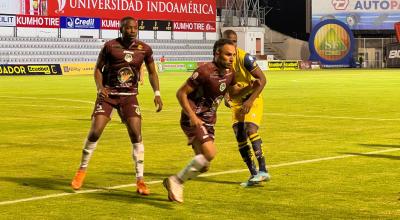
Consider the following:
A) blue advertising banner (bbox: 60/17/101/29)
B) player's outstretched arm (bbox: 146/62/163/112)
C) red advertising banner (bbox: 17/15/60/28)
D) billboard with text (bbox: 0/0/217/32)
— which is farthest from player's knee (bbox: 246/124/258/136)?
blue advertising banner (bbox: 60/17/101/29)

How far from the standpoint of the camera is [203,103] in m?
10.3

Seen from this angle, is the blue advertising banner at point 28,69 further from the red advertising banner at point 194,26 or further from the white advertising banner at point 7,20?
the red advertising banner at point 194,26

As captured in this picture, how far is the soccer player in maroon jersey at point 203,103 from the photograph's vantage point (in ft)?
32.6

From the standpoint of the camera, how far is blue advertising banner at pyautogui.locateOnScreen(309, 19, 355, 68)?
90812 millimetres

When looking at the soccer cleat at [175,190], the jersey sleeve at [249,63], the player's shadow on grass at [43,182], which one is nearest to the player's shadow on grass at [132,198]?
the soccer cleat at [175,190]

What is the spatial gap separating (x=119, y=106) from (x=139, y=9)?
77409 millimetres

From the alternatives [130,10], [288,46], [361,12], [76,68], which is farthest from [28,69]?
[361,12]

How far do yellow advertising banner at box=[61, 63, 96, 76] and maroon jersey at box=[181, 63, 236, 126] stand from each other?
2412 inches

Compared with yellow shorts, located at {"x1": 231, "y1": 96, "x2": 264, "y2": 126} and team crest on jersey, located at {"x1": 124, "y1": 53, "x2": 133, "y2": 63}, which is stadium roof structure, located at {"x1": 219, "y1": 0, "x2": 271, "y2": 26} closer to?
yellow shorts, located at {"x1": 231, "y1": 96, "x2": 264, "y2": 126}

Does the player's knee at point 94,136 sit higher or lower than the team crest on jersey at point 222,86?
lower

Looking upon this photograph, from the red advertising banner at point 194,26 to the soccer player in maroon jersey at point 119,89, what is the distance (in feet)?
258


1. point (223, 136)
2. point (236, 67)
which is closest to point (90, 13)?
point (223, 136)

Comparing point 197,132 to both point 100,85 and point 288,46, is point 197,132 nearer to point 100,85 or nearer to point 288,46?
point 100,85

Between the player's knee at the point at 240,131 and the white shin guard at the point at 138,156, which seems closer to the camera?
the white shin guard at the point at 138,156
